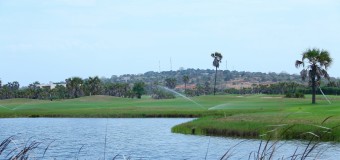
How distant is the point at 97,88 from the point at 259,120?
13196cm

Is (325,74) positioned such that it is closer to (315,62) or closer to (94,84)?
(315,62)

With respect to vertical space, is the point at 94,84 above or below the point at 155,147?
above

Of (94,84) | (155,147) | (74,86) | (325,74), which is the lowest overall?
(155,147)

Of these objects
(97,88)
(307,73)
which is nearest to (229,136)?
(307,73)

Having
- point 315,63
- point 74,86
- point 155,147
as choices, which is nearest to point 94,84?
point 74,86

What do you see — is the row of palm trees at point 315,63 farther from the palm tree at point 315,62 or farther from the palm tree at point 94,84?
the palm tree at point 94,84

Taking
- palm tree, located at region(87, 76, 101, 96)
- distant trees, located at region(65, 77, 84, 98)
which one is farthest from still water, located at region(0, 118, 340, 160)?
palm tree, located at region(87, 76, 101, 96)

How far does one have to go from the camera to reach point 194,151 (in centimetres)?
3134

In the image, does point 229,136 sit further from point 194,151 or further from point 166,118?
point 166,118

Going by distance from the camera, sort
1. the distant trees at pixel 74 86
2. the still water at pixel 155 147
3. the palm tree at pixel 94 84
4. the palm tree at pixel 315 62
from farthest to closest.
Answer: the palm tree at pixel 94 84 → the distant trees at pixel 74 86 → the palm tree at pixel 315 62 → the still water at pixel 155 147

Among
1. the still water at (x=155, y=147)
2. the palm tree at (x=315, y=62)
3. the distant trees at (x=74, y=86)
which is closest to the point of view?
the still water at (x=155, y=147)

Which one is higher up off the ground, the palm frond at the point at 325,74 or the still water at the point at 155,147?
the palm frond at the point at 325,74

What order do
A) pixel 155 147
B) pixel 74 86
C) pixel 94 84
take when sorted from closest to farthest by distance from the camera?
1. pixel 155 147
2. pixel 74 86
3. pixel 94 84

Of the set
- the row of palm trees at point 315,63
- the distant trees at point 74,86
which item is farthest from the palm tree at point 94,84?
the row of palm trees at point 315,63
